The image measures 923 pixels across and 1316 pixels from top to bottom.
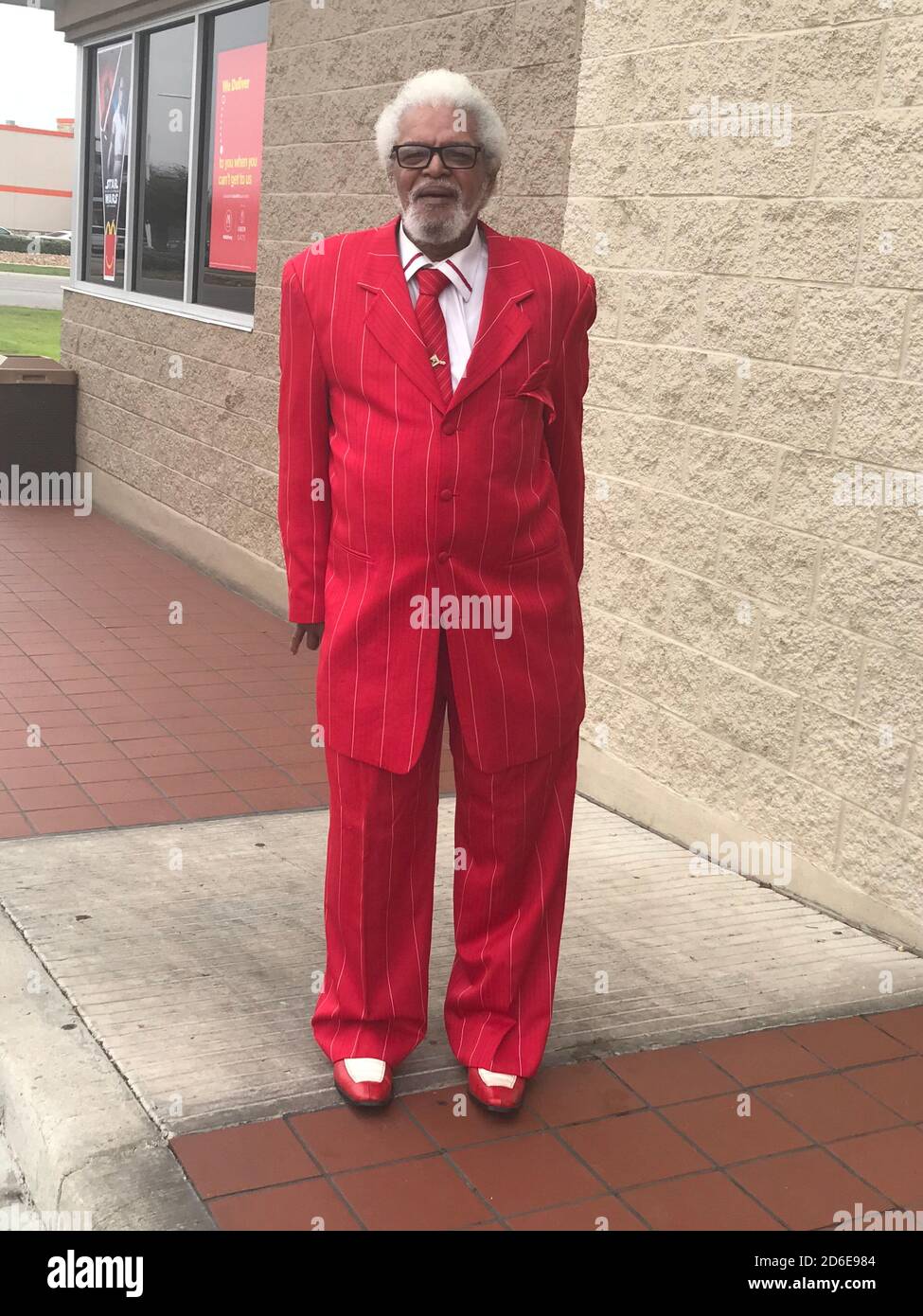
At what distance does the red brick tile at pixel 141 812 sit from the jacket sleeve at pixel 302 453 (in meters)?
1.90

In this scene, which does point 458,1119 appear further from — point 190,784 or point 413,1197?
point 190,784

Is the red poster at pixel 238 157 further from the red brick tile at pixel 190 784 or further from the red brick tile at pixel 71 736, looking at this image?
the red brick tile at pixel 190 784

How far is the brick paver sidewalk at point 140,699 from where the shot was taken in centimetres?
515

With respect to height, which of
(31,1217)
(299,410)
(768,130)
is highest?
(768,130)

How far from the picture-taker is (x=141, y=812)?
16.3 feet

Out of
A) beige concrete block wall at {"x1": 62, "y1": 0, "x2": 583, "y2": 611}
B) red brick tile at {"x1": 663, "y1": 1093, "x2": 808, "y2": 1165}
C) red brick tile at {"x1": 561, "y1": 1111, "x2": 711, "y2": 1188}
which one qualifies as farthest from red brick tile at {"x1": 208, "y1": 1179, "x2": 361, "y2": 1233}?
beige concrete block wall at {"x1": 62, "y1": 0, "x2": 583, "y2": 611}

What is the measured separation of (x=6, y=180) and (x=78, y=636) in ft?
182

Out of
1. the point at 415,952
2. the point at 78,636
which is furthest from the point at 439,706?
the point at 78,636

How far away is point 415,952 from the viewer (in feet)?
10.7

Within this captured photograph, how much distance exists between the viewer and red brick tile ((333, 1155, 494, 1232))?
9.14ft

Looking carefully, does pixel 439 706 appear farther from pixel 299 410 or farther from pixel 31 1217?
pixel 31 1217

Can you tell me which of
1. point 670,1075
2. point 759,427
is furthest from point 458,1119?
point 759,427

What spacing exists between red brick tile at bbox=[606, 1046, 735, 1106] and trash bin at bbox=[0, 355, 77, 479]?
8937mm

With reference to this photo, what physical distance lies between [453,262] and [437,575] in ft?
2.15
